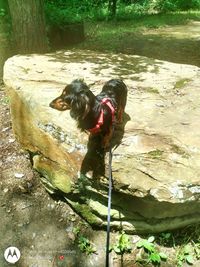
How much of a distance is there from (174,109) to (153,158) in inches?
39.7

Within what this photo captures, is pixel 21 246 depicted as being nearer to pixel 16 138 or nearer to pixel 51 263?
pixel 51 263

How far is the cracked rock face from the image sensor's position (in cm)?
349

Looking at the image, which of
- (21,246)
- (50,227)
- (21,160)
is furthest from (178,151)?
(21,160)

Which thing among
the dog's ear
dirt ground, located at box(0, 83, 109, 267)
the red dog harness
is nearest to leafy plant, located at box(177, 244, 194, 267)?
dirt ground, located at box(0, 83, 109, 267)

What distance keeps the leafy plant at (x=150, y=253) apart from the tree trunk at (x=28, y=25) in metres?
4.39

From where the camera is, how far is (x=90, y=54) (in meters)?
6.25

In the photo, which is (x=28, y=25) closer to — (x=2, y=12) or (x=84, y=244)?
(x=2, y=12)

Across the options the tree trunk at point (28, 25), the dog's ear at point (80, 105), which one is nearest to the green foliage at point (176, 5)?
the tree trunk at point (28, 25)

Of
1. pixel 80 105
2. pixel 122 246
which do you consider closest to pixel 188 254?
pixel 122 246

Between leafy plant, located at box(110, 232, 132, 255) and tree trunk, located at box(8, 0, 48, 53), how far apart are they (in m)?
4.27

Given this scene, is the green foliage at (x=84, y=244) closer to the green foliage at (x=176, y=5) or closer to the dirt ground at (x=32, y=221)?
the dirt ground at (x=32, y=221)

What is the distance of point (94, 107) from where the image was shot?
321cm

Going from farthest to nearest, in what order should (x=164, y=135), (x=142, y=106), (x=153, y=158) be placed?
(x=142, y=106) < (x=164, y=135) < (x=153, y=158)

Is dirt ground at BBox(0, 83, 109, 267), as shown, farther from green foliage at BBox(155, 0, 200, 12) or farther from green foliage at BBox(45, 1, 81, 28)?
green foliage at BBox(155, 0, 200, 12)
